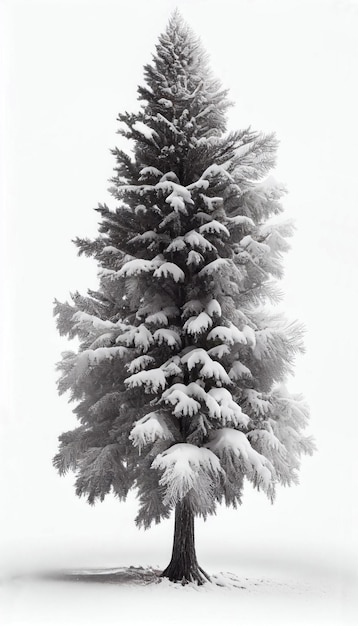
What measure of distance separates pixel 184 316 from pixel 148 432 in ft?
4.62

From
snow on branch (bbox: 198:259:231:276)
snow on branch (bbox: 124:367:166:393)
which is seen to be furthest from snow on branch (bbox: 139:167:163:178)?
snow on branch (bbox: 124:367:166:393)

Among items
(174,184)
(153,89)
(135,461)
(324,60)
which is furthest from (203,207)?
(135,461)

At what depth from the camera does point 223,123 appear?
848cm

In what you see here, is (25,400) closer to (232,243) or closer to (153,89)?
(232,243)

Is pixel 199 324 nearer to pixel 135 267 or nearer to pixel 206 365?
pixel 206 365

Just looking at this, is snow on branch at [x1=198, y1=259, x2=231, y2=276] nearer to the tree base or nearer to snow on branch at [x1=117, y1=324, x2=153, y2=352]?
snow on branch at [x1=117, y1=324, x2=153, y2=352]

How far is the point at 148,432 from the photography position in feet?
23.4

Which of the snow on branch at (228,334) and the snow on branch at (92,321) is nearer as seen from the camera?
the snow on branch at (228,334)

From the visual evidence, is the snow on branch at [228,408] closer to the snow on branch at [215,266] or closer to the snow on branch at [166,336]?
the snow on branch at [166,336]

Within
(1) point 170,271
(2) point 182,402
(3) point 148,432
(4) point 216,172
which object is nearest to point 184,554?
(3) point 148,432

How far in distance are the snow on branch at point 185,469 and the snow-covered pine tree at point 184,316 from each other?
9cm

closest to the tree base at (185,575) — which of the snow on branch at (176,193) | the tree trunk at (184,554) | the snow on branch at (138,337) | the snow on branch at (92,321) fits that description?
the tree trunk at (184,554)

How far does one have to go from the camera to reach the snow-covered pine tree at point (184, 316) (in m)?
7.67

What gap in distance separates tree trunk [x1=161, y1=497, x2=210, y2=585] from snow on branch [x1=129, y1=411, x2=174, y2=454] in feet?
3.40
